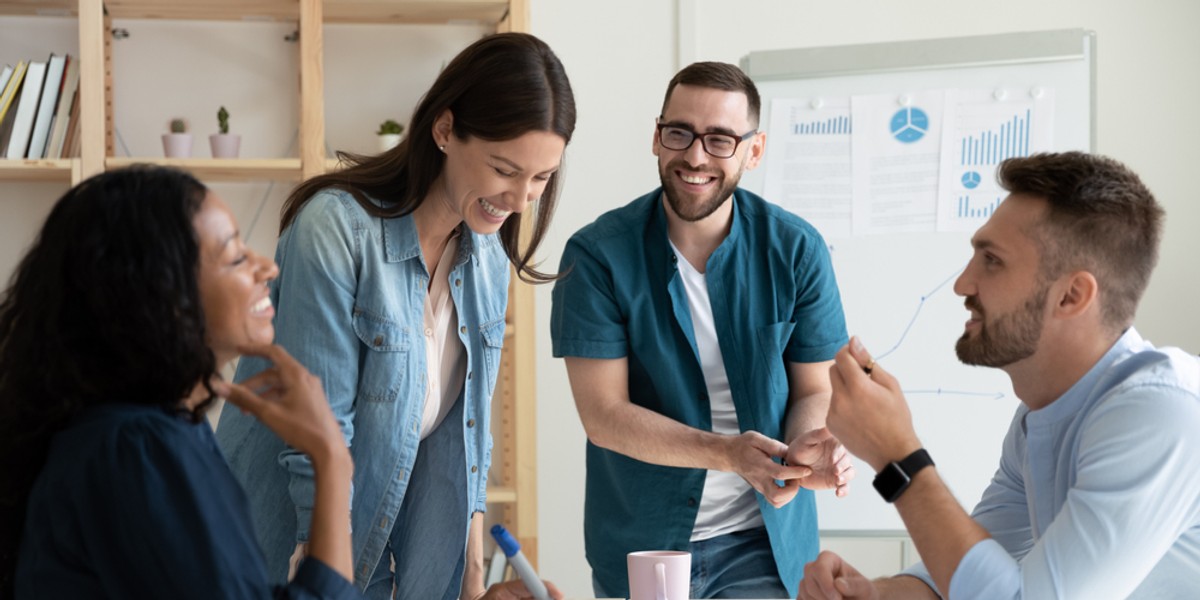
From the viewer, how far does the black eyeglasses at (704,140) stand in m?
2.25

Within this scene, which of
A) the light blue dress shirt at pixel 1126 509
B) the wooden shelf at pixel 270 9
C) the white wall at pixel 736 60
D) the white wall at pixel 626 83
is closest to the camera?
the light blue dress shirt at pixel 1126 509

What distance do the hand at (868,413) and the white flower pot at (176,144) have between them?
229 centimetres

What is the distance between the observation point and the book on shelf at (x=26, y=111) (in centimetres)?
317

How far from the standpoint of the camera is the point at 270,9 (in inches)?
133

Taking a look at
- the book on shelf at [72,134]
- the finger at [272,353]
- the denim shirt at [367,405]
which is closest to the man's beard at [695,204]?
the denim shirt at [367,405]

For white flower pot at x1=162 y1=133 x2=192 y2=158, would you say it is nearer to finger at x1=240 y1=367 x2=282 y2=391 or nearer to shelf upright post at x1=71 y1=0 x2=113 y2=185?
shelf upright post at x1=71 y1=0 x2=113 y2=185

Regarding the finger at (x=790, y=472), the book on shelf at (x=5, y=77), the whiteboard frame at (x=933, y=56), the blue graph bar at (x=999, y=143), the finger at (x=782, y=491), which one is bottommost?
the finger at (x=782, y=491)

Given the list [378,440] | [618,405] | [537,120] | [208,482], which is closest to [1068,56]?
[618,405]

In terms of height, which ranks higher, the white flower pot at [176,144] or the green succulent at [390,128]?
the green succulent at [390,128]

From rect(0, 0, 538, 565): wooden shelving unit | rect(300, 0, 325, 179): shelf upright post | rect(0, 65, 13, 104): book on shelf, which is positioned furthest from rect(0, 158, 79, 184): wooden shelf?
rect(300, 0, 325, 179): shelf upright post

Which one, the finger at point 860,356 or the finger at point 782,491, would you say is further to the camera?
the finger at point 782,491

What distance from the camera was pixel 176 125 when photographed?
3340 mm

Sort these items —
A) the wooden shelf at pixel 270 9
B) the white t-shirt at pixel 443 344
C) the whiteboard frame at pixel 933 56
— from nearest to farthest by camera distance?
the white t-shirt at pixel 443 344 < the whiteboard frame at pixel 933 56 < the wooden shelf at pixel 270 9

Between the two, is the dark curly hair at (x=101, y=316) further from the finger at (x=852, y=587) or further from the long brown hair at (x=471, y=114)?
the finger at (x=852, y=587)
